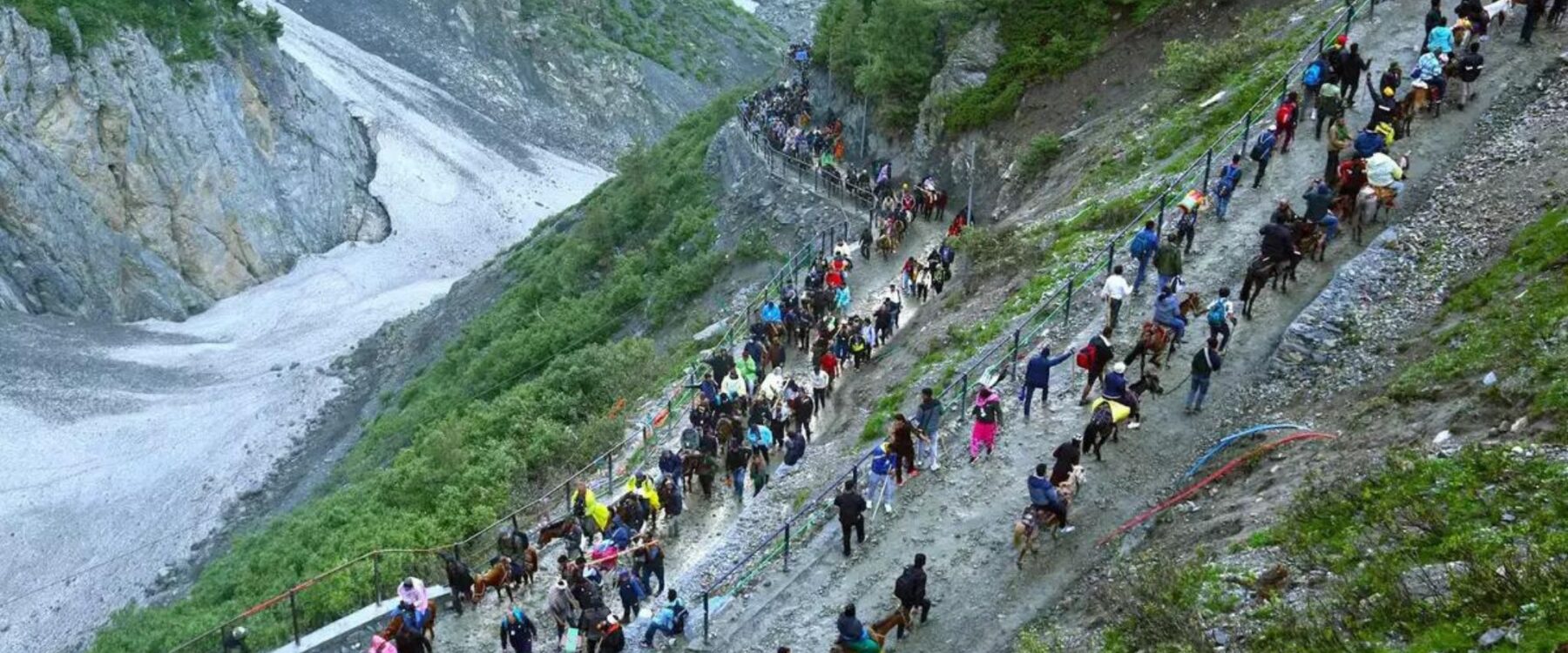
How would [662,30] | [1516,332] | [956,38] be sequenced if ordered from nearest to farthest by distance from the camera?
[1516,332] → [956,38] → [662,30]

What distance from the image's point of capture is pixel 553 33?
80.4m

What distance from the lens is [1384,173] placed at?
17125 mm

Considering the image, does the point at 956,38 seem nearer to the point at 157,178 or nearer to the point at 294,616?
the point at 294,616

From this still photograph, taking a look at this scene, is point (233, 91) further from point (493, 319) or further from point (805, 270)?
point (805, 270)

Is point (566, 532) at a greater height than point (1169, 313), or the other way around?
point (1169, 313)

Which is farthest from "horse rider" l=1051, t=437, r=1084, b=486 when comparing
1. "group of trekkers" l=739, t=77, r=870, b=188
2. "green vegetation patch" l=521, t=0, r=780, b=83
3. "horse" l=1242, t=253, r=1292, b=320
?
"green vegetation patch" l=521, t=0, r=780, b=83

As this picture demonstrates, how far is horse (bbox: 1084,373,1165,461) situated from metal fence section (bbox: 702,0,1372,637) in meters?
2.40

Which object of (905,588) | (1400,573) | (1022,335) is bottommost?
(905,588)

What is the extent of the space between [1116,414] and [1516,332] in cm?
422

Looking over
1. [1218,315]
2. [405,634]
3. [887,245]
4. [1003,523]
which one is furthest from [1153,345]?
[887,245]

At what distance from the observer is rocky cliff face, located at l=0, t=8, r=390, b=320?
48.3m

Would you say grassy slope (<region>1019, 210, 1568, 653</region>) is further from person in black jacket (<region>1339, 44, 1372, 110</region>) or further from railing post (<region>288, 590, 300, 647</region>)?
railing post (<region>288, 590, 300, 647</region>)

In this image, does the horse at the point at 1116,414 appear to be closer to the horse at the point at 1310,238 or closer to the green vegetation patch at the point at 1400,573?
the green vegetation patch at the point at 1400,573

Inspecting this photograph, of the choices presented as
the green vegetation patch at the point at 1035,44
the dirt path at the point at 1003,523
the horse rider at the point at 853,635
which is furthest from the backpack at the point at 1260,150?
the green vegetation patch at the point at 1035,44
